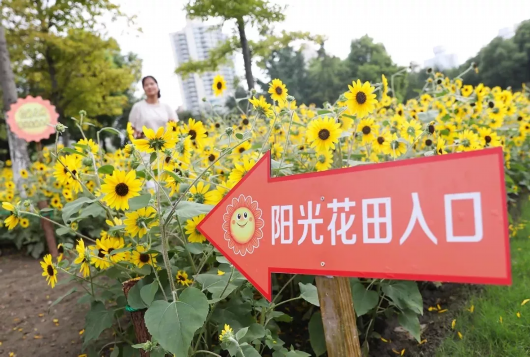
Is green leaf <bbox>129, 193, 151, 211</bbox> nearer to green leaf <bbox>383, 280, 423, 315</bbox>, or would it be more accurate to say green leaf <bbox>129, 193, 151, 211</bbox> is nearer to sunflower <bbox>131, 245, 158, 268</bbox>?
sunflower <bbox>131, 245, 158, 268</bbox>

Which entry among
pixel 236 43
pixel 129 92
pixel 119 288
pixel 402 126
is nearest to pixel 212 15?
pixel 236 43

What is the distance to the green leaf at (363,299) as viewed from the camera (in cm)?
155

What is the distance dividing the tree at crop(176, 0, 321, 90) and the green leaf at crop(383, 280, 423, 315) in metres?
8.29

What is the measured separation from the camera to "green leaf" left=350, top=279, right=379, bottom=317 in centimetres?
155

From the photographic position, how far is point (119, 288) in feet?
5.38

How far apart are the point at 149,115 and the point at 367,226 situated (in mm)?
3125

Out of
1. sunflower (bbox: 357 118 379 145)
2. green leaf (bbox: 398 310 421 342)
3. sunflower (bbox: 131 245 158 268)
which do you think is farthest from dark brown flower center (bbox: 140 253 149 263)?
sunflower (bbox: 357 118 379 145)

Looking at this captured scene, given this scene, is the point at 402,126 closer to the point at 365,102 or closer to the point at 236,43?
the point at 365,102

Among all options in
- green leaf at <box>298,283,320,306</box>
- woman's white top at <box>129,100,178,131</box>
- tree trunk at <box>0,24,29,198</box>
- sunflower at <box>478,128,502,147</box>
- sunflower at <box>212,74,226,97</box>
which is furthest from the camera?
tree trunk at <box>0,24,29,198</box>

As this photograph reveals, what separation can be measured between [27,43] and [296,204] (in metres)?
9.71

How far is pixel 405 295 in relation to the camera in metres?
1.64

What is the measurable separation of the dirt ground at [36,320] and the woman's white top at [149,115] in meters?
1.52

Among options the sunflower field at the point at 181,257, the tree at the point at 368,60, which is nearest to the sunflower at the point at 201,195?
the sunflower field at the point at 181,257

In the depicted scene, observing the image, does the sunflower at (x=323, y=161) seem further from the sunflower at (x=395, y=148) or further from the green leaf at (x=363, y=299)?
the green leaf at (x=363, y=299)
